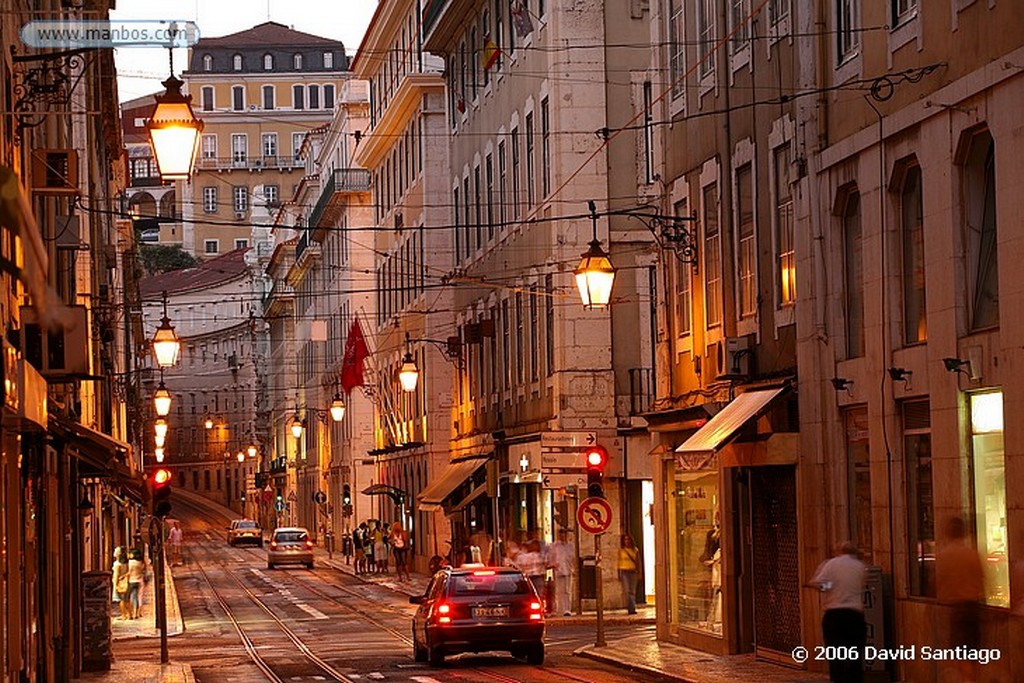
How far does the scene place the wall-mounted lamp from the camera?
928 inches

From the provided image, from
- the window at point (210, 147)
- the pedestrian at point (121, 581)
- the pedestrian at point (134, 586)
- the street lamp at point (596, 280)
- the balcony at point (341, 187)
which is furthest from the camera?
the window at point (210, 147)

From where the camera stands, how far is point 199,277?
158m

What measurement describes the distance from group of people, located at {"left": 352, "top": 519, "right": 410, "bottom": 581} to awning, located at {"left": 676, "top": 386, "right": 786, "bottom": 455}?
40.2 m

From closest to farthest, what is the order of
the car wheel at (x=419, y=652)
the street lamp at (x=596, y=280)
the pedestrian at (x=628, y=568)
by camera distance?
the street lamp at (x=596, y=280) < the car wheel at (x=419, y=652) < the pedestrian at (x=628, y=568)

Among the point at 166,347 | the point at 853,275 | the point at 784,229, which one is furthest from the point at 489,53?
the point at 853,275

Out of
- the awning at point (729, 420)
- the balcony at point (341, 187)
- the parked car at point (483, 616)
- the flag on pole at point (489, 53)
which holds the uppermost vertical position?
the balcony at point (341, 187)

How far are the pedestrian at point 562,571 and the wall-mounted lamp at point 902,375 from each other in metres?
20.4

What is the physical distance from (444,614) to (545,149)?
18.3 m

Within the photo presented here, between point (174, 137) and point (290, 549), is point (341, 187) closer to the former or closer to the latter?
point (290, 549)

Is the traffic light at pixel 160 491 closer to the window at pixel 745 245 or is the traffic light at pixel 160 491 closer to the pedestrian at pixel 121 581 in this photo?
the window at pixel 745 245

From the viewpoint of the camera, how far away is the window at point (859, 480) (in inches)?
997

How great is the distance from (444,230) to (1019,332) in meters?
48.4

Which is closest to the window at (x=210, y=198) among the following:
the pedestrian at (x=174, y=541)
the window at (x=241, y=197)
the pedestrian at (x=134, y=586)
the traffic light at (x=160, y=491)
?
the window at (x=241, y=197)

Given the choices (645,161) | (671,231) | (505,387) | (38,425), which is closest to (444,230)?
(505,387)
